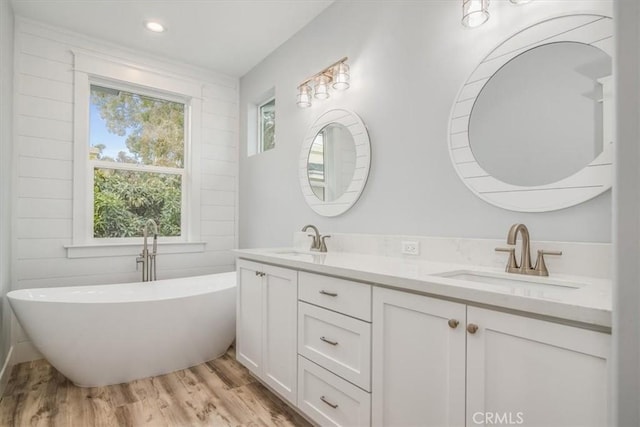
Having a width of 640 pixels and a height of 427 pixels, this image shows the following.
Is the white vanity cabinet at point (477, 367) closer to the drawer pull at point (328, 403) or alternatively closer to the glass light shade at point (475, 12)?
the drawer pull at point (328, 403)

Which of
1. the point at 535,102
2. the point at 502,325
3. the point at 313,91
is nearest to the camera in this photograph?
the point at 502,325

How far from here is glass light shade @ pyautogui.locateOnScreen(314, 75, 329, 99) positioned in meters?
2.58

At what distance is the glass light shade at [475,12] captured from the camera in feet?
5.21

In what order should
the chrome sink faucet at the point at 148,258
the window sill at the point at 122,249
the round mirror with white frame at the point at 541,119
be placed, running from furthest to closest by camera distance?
1. the chrome sink faucet at the point at 148,258
2. the window sill at the point at 122,249
3. the round mirror with white frame at the point at 541,119

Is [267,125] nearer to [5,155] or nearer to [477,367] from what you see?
[5,155]

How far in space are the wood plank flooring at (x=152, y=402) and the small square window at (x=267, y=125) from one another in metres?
2.09

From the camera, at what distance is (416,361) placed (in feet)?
4.17

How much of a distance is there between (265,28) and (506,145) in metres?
2.24

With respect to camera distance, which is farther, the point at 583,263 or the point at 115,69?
the point at 115,69

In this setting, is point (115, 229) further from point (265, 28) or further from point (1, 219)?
point (265, 28)

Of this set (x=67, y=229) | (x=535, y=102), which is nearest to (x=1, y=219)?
(x=67, y=229)

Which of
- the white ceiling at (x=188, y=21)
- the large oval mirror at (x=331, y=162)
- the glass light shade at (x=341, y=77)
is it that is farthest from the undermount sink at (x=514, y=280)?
the white ceiling at (x=188, y=21)

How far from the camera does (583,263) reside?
1.34m

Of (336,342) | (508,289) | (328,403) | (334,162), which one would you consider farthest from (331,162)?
(508,289)
